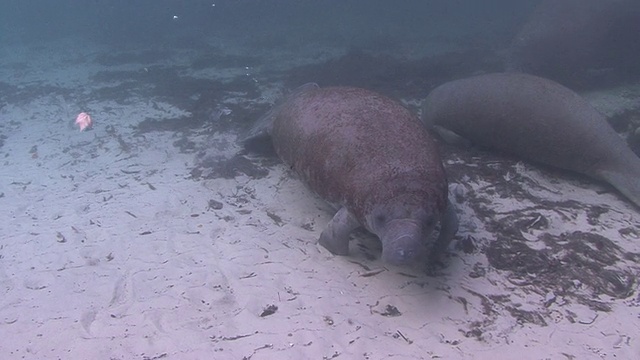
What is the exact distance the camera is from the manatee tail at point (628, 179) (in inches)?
228

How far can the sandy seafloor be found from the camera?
3.98 meters

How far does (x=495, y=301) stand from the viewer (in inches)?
172

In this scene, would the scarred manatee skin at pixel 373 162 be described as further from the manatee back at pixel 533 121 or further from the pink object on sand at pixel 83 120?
the pink object on sand at pixel 83 120

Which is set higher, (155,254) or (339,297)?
(339,297)

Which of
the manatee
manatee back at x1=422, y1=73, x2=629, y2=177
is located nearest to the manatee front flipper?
the manatee

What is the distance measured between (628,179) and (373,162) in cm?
352

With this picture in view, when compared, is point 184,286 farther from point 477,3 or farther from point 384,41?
point 477,3

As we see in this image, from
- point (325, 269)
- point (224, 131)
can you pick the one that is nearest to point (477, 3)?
point (224, 131)

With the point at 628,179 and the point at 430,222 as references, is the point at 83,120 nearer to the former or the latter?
the point at 430,222

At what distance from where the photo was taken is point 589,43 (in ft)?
36.4

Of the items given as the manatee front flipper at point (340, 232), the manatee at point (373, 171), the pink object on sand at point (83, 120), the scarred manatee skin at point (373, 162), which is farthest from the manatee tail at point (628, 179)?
the pink object on sand at point (83, 120)

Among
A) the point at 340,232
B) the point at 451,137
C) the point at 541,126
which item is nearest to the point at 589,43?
the point at 451,137

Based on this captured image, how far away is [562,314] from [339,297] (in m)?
1.97

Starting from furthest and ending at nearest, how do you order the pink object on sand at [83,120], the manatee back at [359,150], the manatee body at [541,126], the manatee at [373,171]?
the pink object on sand at [83,120] → the manatee body at [541,126] → the manatee back at [359,150] → the manatee at [373,171]
